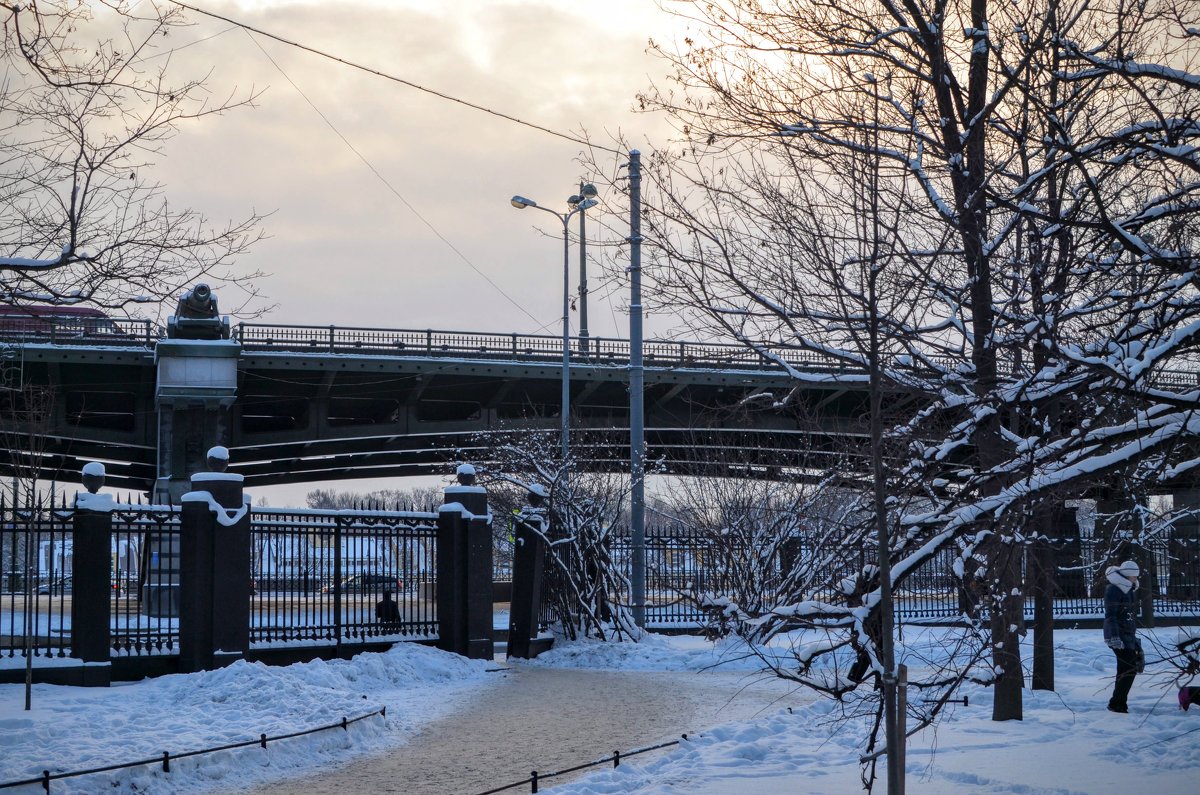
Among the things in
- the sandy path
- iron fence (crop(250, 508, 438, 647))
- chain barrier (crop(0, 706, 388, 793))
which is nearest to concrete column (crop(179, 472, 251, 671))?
iron fence (crop(250, 508, 438, 647))

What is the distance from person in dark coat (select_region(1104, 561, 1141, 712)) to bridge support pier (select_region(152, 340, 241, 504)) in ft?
81.9

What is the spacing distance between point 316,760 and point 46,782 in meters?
2.72

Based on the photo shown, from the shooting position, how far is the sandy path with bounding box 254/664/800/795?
9586 millimetres

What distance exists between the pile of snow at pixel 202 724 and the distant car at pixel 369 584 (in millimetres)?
2850

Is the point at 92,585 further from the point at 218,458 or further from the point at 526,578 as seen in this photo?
the point at 526,578

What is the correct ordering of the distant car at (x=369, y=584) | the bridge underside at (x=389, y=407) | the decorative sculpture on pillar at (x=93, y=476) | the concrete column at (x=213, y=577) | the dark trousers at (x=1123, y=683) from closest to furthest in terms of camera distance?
the dark trousers at (x=1123, y=683), the decorative sculpture on pillar at (x=93, y=476), the concrete column at (x=213, y=577), the distant car at (x=369, y=584), the bridge underside at (x=389, y=407)

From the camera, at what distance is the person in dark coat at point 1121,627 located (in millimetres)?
11672

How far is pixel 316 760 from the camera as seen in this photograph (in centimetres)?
1039

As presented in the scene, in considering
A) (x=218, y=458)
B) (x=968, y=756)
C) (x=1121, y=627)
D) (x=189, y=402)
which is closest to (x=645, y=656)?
(x=218, y=458)

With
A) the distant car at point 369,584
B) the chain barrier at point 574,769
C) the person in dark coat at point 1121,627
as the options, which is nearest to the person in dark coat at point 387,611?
the distant car at point 369,584

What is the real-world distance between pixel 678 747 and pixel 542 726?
250 cm

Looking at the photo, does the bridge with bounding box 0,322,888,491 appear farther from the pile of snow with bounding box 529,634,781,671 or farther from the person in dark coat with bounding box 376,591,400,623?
the person in dark coat with bounding box 376,591,400,623

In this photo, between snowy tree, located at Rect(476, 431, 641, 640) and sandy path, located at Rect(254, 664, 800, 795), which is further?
snowy tree, located at Rect(476, 431, 641, 640)

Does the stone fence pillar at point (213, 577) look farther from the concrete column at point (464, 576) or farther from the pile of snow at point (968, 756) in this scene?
the pile of snow at point (968, 756)
